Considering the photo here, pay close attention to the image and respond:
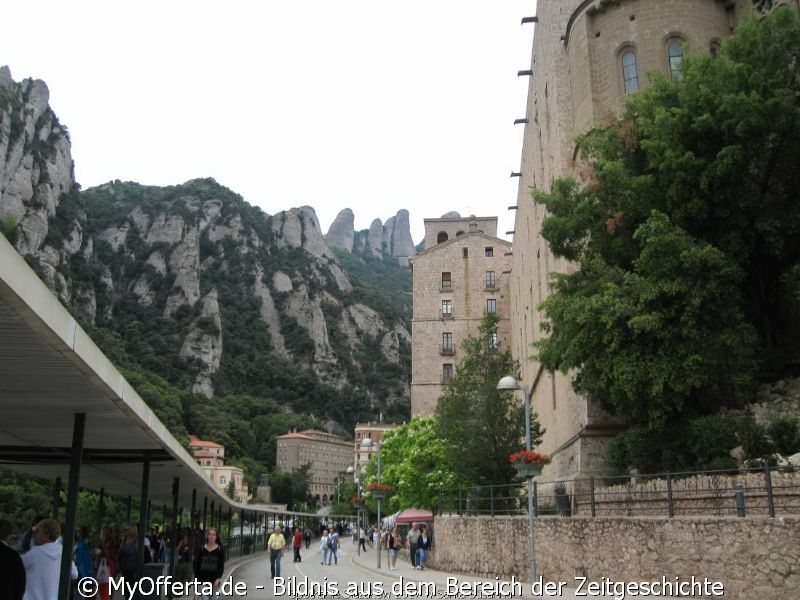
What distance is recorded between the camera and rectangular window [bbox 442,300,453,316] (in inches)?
2771

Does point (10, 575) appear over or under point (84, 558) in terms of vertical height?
over

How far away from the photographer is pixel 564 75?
30906 mm

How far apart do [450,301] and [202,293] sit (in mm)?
100397

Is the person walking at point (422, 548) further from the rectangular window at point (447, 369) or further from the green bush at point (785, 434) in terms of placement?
the rectangular window at point (447, 369)

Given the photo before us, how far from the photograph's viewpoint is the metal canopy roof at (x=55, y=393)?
19.0 feet

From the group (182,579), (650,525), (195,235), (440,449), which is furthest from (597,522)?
(195,235)

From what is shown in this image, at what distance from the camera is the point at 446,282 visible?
71812 millimetres

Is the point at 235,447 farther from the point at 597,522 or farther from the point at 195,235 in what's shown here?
the point at 597,522

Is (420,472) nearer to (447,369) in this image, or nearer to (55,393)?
(447,369)

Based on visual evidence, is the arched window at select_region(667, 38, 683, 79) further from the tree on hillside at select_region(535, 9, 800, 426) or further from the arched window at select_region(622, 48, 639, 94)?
the tree on hillside at select_region(535, 9, 800, 426)

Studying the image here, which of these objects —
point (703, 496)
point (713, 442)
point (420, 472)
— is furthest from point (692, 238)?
point (420, 472)

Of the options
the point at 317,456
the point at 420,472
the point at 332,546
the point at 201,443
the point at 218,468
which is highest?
the point at 201,443

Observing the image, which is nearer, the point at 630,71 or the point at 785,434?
the point at 785,434

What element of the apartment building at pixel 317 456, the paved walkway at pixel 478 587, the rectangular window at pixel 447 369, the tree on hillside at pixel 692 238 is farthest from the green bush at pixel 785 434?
the apartment building at pixel 317 456
